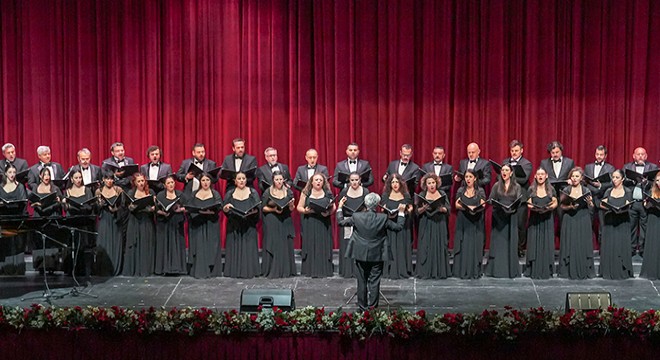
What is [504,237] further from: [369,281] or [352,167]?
[369,281]

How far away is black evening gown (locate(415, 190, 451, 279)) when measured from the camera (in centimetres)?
1270

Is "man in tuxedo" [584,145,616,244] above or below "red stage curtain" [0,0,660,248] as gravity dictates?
below

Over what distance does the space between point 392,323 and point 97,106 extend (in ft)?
25.2

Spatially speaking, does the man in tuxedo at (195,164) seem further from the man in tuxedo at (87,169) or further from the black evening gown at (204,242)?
the man in tuxedo at (87,169)

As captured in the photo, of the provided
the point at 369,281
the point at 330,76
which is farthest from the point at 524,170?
the point at 369,281

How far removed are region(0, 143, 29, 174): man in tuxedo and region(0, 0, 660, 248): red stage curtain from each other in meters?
1.25

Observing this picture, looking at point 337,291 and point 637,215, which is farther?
point 637,215

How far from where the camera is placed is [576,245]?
12.7 meters

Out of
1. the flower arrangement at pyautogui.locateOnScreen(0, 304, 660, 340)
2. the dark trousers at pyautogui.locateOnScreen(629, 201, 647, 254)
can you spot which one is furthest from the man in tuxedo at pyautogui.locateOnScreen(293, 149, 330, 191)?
the flower arrangement at pyautogui.locateOnScreen(0, 304, 660, 340)

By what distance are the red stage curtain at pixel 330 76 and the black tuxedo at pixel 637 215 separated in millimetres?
1210

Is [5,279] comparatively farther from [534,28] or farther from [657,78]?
[657,78]

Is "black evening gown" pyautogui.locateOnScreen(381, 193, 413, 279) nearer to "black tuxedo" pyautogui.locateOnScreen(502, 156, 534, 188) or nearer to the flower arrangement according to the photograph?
"black tuxedo" pyautogui.locateOnScreen(502, 156, 534, 188)

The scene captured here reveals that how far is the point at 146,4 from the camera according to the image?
14.8 m

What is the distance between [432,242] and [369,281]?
6.85ft
